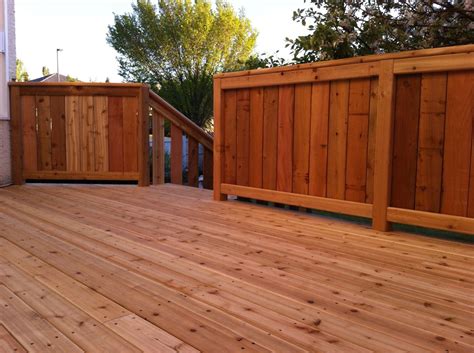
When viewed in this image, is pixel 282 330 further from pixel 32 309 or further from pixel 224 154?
pixel 224 154

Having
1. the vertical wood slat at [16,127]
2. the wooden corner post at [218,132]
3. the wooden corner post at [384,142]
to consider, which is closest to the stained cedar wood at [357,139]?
the wooden corner post at [384,142]

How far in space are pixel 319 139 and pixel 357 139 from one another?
0.29 metres

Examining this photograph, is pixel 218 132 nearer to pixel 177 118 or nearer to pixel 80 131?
pixel 177 118

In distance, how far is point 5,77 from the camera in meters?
4.68

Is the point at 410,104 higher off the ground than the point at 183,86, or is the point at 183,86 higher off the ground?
the point at 183,86

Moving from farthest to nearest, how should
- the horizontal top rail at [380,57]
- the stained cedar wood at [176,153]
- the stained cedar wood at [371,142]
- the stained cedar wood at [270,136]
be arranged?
the stained cedar wood at [176,153]
the stained cedar wood at [270,136]
the stained cedar wood at [371,142]
the horizontal top rail at [380,57]

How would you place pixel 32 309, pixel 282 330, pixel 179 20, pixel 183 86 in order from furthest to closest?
1. pixel 179 20
2. pixel 183 86
3. pixel 32 309
4. pixel 282 330

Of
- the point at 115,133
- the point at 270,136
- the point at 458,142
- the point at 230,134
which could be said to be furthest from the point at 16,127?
the point at 458,142

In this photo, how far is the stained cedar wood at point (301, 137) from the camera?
3188 millimetres

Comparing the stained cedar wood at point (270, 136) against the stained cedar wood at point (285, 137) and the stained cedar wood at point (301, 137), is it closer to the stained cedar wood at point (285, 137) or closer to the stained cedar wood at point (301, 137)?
the stained cedar wood at point (285, 137)

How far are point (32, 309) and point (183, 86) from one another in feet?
45.1

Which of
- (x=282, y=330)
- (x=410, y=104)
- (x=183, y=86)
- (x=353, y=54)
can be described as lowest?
(x=282, y=330)

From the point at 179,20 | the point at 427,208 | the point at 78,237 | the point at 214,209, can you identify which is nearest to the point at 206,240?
the point at 78,237

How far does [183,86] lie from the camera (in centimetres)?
1487
